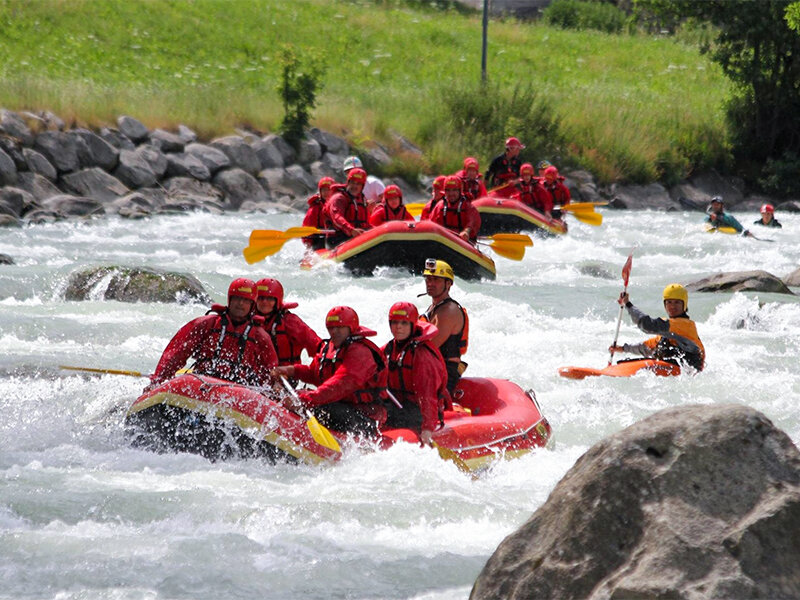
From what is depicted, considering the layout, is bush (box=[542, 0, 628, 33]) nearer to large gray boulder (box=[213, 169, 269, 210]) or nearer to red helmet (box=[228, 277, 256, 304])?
large gray boulder (box=[213, 169, 269, 210])

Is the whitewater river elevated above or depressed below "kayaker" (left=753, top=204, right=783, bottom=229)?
above

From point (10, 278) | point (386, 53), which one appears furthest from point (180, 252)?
point (386, 53)

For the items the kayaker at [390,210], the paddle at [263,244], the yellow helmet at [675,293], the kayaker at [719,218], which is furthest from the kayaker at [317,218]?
the kayaker at [719,218]

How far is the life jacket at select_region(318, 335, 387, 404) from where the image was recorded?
6246 millimetres

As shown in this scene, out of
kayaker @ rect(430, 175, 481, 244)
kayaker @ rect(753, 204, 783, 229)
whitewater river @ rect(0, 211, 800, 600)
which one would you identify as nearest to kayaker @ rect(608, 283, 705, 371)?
whitewater river @ rect(0, 211, 800, 600)

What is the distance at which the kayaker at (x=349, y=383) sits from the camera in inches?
243

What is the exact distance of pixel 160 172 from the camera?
61.7 ft

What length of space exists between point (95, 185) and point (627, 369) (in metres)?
11.4

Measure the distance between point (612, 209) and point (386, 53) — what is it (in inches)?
399

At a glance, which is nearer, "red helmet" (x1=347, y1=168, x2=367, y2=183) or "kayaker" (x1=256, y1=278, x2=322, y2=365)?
"kayaker" (x1=256, y1=278, x2=322, y2=365)

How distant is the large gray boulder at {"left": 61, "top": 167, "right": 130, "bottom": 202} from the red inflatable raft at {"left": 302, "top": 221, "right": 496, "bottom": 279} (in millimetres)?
6044

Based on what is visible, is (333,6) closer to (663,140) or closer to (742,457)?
(663,140)

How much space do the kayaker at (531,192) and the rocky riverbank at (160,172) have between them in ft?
13.2

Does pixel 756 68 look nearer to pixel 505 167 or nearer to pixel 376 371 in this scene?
pixel 505 167
